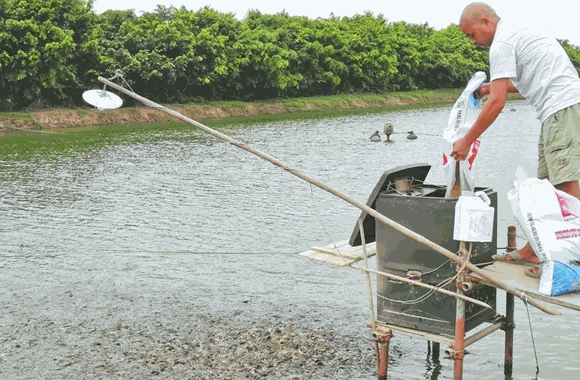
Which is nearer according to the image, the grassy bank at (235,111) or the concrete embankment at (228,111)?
the concrete embankment at (228,111)

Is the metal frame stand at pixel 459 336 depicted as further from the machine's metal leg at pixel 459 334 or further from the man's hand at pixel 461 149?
the man's hand at pixel 461 149

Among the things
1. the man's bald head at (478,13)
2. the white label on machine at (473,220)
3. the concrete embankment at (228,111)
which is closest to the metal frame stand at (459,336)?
the white label on machine at (473,220)

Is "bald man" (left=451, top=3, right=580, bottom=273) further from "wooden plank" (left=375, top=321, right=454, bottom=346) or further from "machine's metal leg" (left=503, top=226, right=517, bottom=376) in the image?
"wooden plank" (left=375, top=321, right=454, bottom=346)

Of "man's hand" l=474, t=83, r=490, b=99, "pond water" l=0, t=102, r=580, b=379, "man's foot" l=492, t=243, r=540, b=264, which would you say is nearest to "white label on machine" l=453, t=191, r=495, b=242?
"man's foot" l=492, t=243, r=540, b=264

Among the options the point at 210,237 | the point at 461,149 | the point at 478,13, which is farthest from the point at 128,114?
the point at 461,149

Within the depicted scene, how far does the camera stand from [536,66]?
564 centimetres

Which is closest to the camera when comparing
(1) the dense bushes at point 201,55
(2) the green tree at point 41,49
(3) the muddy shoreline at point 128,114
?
(3) the muddy shoreline at point 128,114

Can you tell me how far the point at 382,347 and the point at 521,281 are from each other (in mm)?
1244

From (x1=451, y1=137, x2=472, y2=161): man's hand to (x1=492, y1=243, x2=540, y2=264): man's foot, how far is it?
0.91 m

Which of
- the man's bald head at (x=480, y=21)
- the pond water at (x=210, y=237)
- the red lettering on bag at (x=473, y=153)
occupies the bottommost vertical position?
the pond water at (x=210, y=237)

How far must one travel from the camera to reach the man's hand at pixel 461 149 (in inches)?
213

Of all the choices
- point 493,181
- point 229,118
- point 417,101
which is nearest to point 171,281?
point 493,181

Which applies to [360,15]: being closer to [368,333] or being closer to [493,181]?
[493,181]

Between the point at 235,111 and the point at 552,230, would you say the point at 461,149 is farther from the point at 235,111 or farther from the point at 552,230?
the point at 235,111
